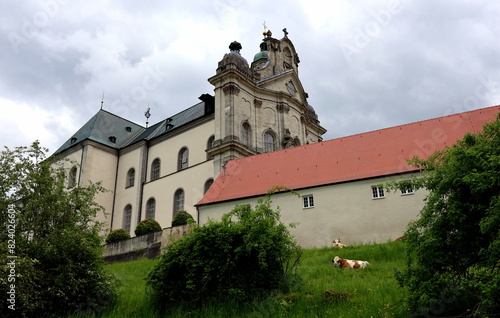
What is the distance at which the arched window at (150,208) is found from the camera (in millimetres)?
38188

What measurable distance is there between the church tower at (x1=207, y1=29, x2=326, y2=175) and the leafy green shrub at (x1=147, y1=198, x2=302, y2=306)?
18.8 m

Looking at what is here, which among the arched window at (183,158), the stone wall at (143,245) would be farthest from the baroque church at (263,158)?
the stone wall at (143,245)

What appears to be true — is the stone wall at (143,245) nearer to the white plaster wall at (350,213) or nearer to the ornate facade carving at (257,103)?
the white plaster wall at (350,213)

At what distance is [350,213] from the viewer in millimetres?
21625

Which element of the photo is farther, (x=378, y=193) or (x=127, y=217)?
(x=127, y=217)

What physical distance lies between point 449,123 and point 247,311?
16.3m

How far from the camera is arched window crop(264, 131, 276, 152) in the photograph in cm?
3612

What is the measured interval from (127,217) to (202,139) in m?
10.6

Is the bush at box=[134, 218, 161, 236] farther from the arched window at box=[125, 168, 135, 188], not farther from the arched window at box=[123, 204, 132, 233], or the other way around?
the arched window at box=[125, 168, 135, 188]

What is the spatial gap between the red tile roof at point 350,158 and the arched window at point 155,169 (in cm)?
1284

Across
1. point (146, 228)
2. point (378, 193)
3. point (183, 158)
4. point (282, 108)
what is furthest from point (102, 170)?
point (378, 193)

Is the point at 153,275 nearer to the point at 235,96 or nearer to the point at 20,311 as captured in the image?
the point at 20,311

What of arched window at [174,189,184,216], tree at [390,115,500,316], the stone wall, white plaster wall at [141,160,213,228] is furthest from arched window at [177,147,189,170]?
tree at [390,115,500,316]

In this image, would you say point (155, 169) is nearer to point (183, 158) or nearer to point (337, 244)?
point (183, 158)
